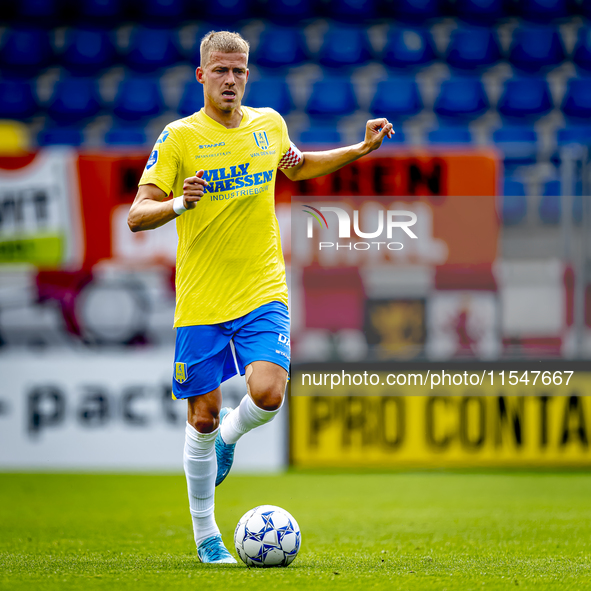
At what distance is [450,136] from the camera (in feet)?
34.6

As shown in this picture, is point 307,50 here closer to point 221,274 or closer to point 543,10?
point 543,10

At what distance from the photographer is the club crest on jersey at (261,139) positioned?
12.3 feet

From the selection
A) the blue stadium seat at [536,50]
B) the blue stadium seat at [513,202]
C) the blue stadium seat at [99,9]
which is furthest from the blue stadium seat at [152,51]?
the blue stadium seat at [513,202]

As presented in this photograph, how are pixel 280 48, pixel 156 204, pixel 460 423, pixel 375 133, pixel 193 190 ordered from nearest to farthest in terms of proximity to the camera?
pixel 193 190
pixel 156 204
pixel 375 133
pixel 460 423
pixel 280 48

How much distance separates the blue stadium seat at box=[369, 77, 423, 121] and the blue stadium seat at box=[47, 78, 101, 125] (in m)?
3.30

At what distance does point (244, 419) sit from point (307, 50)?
8446 mm

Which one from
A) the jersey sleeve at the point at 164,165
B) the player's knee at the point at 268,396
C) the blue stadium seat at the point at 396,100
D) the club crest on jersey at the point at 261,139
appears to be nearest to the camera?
the jersey sleeve at the point at 164,165

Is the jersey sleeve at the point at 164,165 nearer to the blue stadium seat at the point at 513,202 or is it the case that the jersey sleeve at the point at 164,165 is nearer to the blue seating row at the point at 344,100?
the blue stadium seat at the point at 513,202

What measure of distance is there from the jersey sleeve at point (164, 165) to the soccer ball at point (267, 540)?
130cm

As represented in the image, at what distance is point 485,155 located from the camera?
24.0 ft

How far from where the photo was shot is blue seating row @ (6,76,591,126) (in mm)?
10812

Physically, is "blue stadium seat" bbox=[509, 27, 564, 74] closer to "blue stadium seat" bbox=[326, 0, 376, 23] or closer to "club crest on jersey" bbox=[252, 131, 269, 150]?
"blue stadium seat" bbox=[326, 0, 376, 23]

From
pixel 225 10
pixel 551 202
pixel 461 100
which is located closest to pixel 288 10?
pixel 225 10

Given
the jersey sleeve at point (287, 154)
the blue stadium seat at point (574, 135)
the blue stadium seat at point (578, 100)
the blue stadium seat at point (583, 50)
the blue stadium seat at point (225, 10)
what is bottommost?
the jersey sleeve at point (287, 154)
